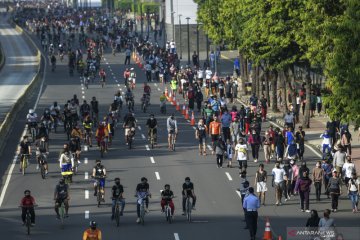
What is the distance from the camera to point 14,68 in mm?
115438

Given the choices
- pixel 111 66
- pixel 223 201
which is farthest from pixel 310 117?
pixel 111 66

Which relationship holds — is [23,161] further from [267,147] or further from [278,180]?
[278,180]

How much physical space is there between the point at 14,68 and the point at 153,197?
74.7m

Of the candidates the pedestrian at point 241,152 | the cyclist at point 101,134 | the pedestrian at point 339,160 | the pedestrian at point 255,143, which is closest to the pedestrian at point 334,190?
the pedestrian at point 339,160

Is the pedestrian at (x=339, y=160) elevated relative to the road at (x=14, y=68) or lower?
elevated

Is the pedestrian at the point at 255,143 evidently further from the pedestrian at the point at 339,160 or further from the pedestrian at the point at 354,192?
the pedestrian at the point at 354,192

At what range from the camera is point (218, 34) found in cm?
8694

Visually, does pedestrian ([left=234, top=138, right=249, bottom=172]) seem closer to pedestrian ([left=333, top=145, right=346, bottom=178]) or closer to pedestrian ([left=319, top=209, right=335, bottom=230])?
pedestrian ([left=333, top=145, right=346, bottom=178])

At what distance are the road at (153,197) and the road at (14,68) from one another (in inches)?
639

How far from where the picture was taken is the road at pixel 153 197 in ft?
121

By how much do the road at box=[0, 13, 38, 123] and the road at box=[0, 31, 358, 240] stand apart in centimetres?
1622

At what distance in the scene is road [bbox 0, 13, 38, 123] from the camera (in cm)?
8539

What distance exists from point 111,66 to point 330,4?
197ft

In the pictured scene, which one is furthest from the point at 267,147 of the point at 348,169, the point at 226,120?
the point at 348,169
